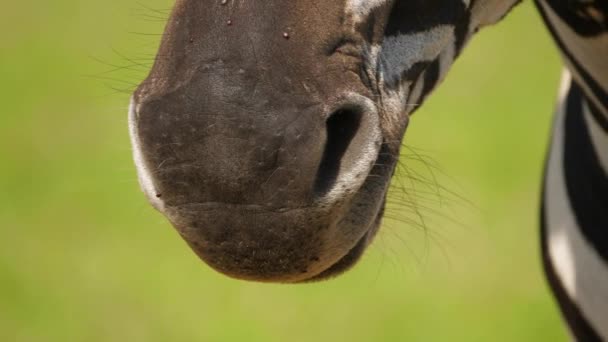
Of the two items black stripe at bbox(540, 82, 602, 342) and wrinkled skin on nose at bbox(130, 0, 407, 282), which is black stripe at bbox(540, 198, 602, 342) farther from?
wrinkled skin on nose at bbox(130, 0, 407, 282)

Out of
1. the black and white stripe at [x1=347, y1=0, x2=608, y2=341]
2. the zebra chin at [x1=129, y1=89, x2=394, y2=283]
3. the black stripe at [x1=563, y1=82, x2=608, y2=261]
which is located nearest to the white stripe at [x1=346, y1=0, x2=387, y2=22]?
the black and white stripe at [x1=347, y1=0, x2=608, y2=341]

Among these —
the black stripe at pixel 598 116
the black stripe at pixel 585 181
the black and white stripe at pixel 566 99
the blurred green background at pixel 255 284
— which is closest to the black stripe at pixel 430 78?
the black and white stripe at pixel 566 99

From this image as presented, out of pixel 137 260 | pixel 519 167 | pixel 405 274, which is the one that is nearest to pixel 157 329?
pixel 137 260

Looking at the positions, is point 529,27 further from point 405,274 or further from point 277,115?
point 277,115

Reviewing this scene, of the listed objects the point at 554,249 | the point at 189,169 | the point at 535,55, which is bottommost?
the point at 535,55

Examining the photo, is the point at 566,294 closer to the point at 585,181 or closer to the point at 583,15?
the point at 585,181

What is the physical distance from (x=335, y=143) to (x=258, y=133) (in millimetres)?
145

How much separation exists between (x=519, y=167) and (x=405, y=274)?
3.67ft

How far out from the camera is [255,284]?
4992 millimetres

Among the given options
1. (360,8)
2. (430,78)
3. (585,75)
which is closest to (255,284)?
(585,75)

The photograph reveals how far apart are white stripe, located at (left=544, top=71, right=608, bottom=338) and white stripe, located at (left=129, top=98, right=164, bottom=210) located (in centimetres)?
117

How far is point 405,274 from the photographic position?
16.5 feet

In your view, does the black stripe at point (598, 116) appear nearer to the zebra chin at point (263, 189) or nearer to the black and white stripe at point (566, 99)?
the black and white stripe at point (566, 99)

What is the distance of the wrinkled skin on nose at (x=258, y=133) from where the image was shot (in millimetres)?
1456
